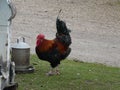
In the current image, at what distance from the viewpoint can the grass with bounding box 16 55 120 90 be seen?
7659 mm

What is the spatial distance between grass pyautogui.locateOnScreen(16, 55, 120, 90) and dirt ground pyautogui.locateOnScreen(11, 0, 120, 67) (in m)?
1.98

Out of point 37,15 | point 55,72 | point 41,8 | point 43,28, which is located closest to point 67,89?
point 55,72

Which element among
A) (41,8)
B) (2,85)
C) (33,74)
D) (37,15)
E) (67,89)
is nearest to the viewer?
(2,85)

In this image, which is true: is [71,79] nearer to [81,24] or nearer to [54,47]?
[54,47]

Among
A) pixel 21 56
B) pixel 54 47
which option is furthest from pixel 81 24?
pixel 21 56

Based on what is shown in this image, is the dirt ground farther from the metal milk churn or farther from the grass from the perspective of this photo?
the metal milk churn

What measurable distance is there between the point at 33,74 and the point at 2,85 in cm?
220

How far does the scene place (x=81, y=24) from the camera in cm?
1716

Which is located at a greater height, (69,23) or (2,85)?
(2,85)

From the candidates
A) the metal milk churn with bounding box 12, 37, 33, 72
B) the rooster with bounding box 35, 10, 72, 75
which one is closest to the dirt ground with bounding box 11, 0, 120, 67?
the rooster with bounding box 35, 10, 72, 75

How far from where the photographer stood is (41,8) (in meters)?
20.3

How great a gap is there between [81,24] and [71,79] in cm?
912

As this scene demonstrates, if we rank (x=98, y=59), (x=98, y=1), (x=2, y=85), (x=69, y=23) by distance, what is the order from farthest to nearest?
1. (x=98, y=1)
2. (x=69, y=23)
3. (x=98, y=59)
4. (x=2, y=85)

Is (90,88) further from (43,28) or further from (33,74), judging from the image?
(43,28)
